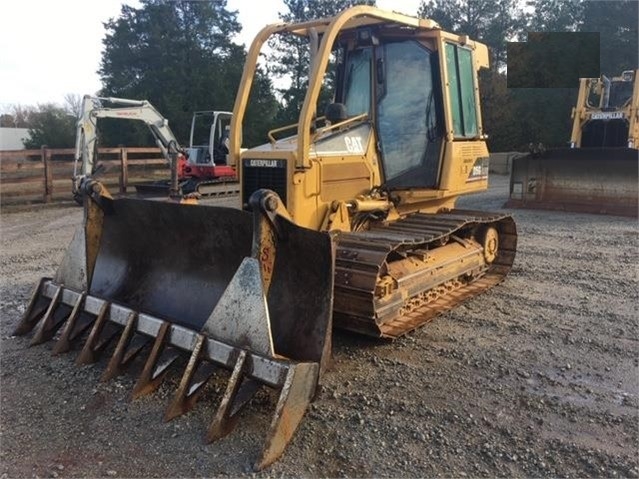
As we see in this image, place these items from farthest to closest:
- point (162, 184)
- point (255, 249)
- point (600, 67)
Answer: point (600, 67), point (162, 184), point (255, 249)

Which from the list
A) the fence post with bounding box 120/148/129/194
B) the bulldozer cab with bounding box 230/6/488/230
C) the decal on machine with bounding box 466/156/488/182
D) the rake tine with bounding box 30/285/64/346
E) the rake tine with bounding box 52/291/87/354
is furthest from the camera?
the fence post with bounding box 120/148/129/194

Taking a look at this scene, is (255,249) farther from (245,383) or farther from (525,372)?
(525,372)

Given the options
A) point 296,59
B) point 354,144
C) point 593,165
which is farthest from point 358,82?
point 296,59

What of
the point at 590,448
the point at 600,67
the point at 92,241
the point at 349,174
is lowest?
the point at 590,448

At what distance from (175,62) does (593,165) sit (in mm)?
19323

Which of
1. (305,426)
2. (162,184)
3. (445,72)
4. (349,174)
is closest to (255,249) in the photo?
(305,426)

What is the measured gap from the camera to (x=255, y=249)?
3328mm

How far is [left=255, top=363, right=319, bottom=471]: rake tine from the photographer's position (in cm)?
280

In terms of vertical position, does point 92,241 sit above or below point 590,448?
above

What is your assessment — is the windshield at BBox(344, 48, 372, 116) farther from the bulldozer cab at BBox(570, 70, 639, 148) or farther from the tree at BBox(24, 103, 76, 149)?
the tree at BBox(24, 103, 76, 149)

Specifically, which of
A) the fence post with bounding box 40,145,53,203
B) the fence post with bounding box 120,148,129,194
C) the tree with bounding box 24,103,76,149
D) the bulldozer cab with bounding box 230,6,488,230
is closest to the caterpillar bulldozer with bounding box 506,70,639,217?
the bulldozer cab with bounding box 230,6,488,230

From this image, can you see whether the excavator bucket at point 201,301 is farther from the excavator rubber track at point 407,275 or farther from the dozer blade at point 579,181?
the dozer blade at point 579,181

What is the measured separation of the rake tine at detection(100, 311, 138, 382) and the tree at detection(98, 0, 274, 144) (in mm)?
20490

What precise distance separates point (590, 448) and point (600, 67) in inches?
1001
